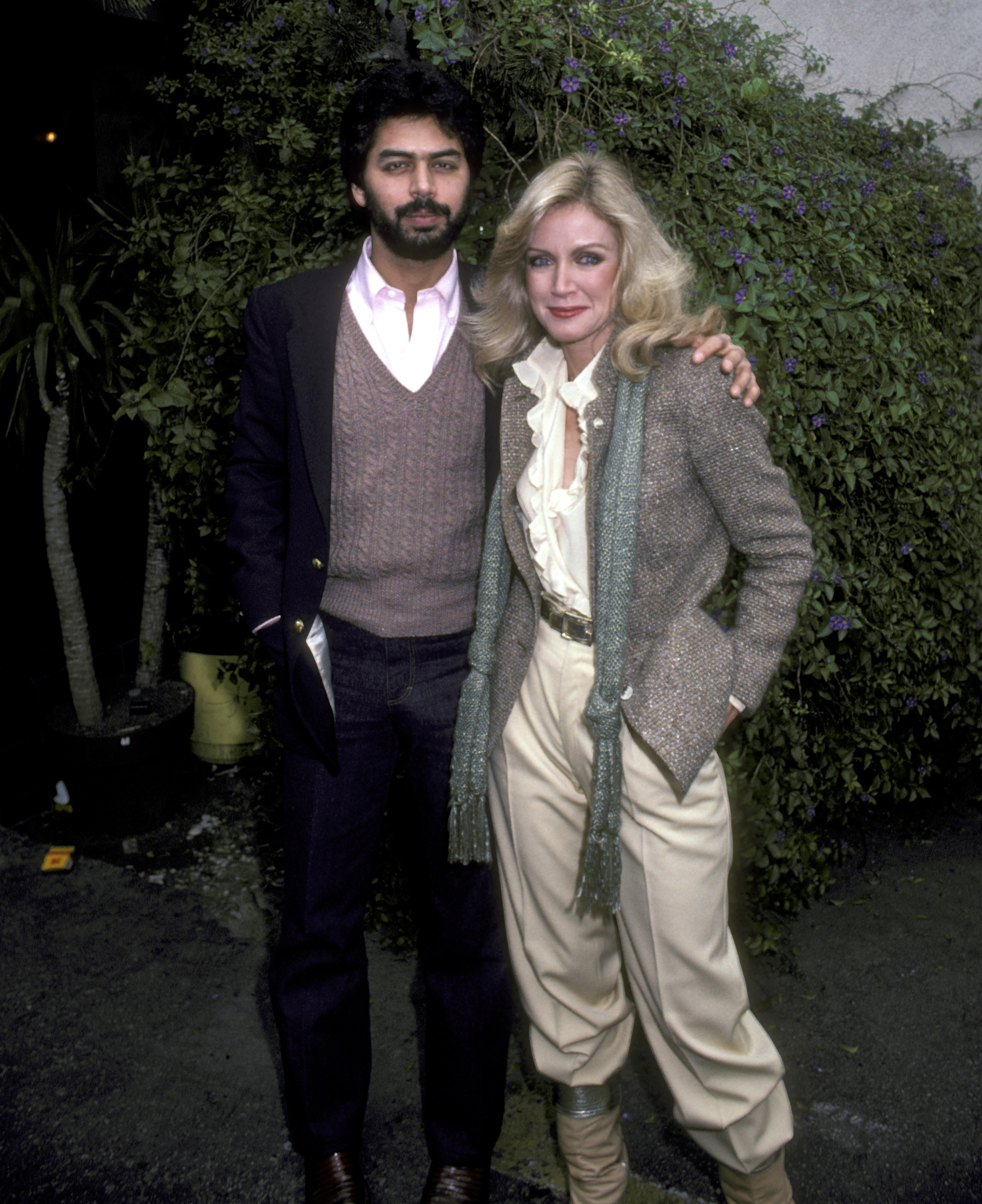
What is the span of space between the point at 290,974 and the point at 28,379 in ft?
10.5

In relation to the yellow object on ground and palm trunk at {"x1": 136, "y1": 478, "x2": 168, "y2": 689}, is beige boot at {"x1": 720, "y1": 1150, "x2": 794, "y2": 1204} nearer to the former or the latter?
the yellow object on ground

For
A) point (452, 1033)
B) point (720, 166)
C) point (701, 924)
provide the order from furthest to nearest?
point (720, 166)
point (452, 1033)
point (701, 924)

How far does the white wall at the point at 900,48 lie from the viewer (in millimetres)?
4641

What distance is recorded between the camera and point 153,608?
14.1ft

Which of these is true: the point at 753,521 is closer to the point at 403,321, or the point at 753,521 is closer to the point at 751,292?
the point at 403,321

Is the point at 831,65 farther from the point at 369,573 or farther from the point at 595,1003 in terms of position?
the point at 595,1003

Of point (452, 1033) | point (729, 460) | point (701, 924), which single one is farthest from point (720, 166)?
point (452, 1033)

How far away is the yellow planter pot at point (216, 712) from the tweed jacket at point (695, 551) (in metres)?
2.77

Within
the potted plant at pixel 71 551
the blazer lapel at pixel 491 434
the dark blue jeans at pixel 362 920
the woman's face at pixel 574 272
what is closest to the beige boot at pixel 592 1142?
the dark blue jeans at pixel 362 920

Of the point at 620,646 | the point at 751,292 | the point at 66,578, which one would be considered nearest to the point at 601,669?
the point at 620,646

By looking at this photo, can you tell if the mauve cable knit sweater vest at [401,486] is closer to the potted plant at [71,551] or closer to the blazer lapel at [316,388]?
the blazer lapel at [316,388]

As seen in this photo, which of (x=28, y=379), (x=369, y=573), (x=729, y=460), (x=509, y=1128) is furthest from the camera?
(x=28, y=379)

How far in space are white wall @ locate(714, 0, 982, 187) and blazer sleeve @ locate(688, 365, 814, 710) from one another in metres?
3.65

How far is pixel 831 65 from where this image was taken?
4758 millimetres
